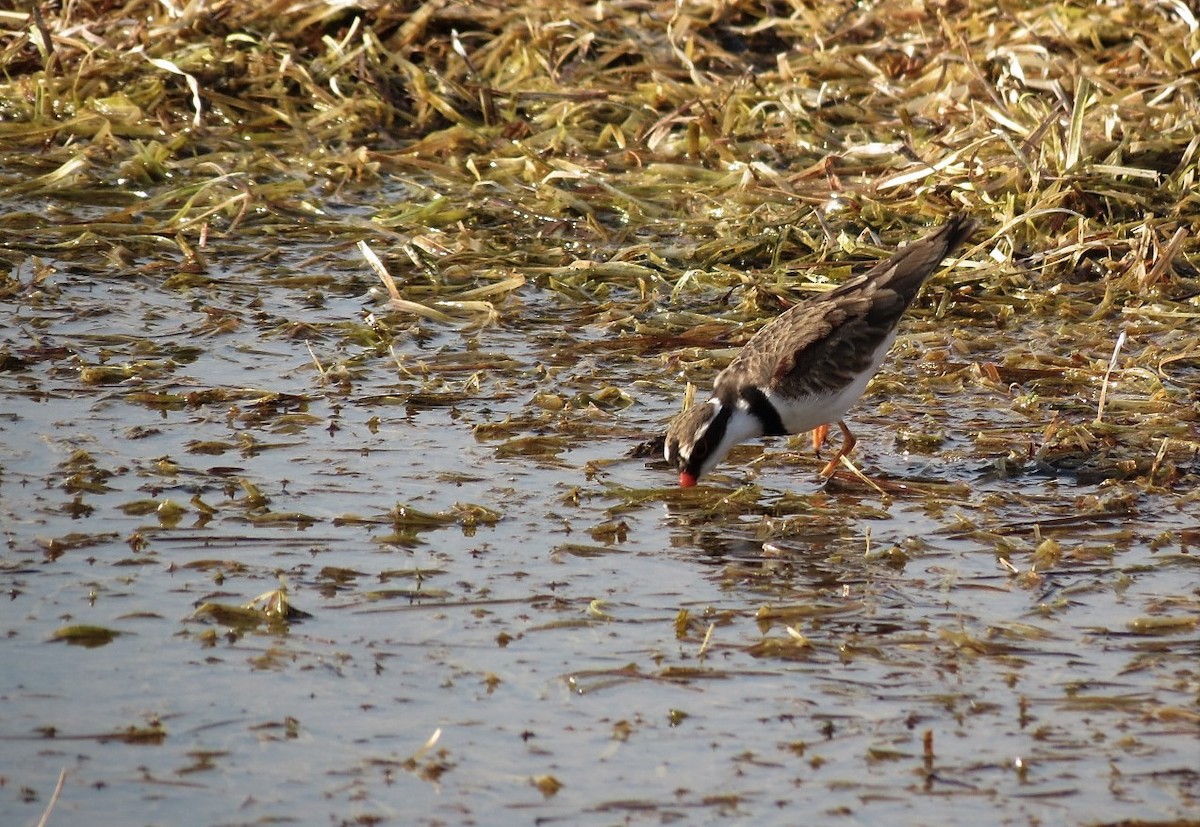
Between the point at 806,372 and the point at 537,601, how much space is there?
197cm

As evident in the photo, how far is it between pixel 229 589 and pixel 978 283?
4.91m

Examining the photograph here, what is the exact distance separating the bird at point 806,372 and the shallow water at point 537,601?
22 centimetres

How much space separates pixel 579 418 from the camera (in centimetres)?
791

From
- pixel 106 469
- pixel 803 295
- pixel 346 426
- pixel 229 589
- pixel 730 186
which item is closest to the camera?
pixel 229 589

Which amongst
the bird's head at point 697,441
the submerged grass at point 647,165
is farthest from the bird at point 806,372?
the submerged grass at point 647,165

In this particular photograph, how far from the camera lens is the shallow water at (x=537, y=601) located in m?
4.76

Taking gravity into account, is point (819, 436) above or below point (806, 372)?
below

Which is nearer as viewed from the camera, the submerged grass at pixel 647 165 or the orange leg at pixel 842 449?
the orange leg at pixel 842 449

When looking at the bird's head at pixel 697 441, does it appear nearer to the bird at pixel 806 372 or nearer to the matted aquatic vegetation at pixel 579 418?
the bird at pixel 806 372

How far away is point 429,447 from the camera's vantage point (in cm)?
752

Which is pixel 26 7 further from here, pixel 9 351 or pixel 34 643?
pixel 34 643

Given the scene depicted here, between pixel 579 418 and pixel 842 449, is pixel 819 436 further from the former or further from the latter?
pixel 579 418

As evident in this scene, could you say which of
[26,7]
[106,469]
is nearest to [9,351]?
[106,469]

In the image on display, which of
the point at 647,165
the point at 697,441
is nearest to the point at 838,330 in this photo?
the point at 697,441
